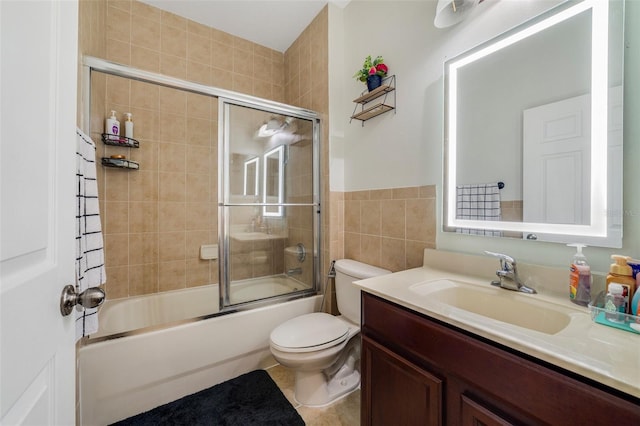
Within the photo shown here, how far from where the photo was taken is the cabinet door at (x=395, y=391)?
2.58 ft

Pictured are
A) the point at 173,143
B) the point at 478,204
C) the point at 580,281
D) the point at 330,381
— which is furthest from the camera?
the point at 173,143

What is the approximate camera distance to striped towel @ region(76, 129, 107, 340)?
960mm

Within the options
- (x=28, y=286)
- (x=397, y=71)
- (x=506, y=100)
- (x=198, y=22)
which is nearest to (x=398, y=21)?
(x=397, y=71)

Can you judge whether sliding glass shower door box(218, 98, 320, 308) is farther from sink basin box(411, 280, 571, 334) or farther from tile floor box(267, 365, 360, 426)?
sink basin box(411, 280, 571, 334)

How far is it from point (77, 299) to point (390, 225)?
1.42 meters

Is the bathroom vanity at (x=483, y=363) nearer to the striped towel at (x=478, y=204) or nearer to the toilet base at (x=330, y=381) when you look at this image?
the striped towel at (x=478, y=204)

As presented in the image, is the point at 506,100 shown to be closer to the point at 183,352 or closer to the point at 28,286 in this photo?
the point at 28,286

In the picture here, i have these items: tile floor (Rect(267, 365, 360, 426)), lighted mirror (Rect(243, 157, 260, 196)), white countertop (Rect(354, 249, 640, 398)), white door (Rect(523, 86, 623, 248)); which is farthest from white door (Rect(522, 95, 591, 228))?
lighted mirror (Rect(243, 157, 260, 196))

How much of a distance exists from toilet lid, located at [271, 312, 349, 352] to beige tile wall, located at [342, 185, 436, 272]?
478 mm

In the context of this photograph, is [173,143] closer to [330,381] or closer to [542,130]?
[330,381]

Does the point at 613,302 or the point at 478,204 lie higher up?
the point at 478,204

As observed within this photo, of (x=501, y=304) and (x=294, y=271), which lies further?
(x=294, y=271)

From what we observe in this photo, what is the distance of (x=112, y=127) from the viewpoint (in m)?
1.79

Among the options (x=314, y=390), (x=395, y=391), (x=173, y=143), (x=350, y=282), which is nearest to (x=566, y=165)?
(x=395, y=391)
